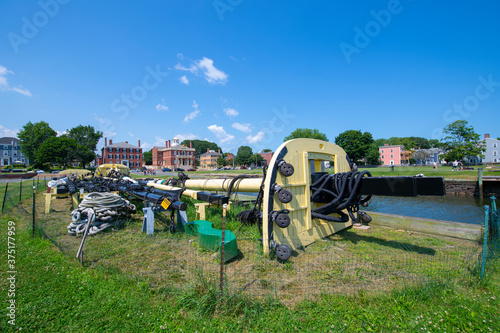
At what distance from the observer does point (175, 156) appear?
10231 cm

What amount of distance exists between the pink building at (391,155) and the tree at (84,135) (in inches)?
4430

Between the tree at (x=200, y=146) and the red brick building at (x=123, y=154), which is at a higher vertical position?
the tree at (x=200, y=146)

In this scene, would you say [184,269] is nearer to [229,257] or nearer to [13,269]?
[229,257]

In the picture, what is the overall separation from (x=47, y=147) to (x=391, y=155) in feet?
376

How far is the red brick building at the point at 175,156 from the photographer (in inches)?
4021

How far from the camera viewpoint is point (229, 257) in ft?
14.2

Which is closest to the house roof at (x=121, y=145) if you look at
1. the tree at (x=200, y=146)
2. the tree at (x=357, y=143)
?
the tree at (x=200, y=146)

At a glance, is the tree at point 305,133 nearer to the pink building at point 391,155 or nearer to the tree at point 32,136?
the pink building at point 391,155

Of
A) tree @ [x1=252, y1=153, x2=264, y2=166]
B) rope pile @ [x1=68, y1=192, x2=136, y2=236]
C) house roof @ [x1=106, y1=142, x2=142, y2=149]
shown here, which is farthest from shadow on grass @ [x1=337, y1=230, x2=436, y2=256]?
house roof @ [x1=106, y1=142, x2=142, y2=149]

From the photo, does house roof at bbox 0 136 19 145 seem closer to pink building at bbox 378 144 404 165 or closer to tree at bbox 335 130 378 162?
tree at bbox 335 130 378 162

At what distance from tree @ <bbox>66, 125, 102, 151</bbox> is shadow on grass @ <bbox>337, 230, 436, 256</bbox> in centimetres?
10813

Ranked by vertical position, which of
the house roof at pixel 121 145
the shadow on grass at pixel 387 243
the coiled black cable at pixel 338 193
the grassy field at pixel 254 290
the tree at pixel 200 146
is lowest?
the shadow on grass at pixel 387 243

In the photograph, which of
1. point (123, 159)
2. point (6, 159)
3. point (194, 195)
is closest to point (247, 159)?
point (123, 159)

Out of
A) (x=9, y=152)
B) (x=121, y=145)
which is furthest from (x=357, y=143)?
(x=9, y=152)
